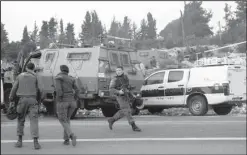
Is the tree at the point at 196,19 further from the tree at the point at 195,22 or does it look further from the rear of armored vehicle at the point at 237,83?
the rear of armored vehicle at the point at 237,83

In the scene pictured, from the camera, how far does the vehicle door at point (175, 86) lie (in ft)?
50.8

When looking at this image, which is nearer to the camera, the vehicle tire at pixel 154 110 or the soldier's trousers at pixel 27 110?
the soldier's trousers at pixel 27 110

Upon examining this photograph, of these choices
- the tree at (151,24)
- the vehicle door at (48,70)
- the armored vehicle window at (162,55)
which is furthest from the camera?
the tree at (151,24)

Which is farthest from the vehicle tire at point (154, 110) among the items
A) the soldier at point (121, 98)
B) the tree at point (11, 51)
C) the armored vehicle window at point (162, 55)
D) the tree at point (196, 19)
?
the tree at point (196, 19)

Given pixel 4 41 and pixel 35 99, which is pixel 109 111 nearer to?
pixel 35 99

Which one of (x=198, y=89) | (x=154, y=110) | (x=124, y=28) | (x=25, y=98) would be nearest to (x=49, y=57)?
(x=154, y=110)

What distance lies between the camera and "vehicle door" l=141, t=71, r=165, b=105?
628 inches

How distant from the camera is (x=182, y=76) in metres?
15.6

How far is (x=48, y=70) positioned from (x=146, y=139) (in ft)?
21.2

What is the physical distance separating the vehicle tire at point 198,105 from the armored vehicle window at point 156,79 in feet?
4.91

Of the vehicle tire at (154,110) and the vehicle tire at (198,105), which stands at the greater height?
the vehicle tire at (198,105)

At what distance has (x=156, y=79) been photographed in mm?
16219

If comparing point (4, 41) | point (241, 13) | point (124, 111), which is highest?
point (241, 13)

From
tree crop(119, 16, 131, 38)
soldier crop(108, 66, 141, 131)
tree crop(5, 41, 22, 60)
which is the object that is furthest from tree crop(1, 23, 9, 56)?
soldier crop(108, 66, 141, 131)
